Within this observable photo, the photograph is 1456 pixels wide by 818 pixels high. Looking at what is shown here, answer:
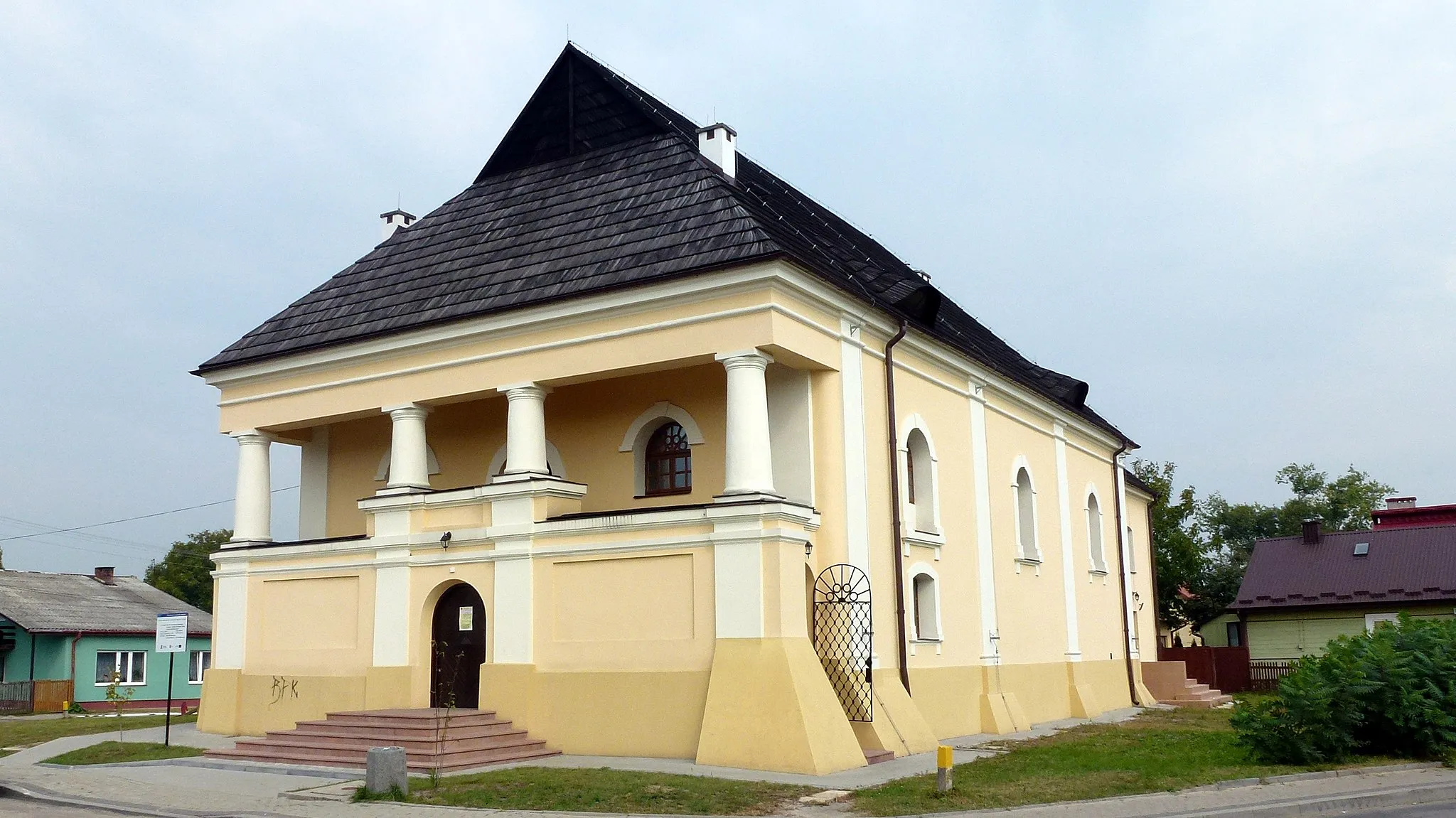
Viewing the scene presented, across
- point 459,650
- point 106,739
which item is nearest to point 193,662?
point 106,739

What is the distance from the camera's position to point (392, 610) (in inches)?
746

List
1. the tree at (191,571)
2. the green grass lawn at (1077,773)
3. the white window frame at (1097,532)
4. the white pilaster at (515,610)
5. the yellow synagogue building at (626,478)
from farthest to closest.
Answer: the tree at (191,571)
the white window frame at (1097,532)
the white pilaster at (515,610)
the yellow synagogue building at (626,478)
the green grass lawn at (1077,773)

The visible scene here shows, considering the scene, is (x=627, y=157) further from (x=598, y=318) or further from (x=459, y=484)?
(x=459, y=484)

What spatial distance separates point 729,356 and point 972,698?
8426 mm

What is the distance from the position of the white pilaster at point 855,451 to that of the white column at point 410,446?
6667mm

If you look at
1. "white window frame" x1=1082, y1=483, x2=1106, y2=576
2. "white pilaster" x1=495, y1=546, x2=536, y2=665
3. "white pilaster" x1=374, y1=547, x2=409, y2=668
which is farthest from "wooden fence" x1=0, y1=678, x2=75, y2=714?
"white window frame" x1=1082, y1=483, x2=1106, y2=576

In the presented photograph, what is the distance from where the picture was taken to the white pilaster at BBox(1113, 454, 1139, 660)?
31692mm

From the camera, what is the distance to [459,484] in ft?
68.3

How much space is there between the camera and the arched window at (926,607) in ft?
66.7

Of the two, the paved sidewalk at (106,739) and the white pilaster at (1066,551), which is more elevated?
the white pilaster at (1066,551)

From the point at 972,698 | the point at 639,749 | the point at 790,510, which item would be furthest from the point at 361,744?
the point at 972,698

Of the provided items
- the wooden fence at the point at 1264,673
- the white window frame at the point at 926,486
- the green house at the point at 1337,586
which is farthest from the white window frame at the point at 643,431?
the green house at the point at 1337,586

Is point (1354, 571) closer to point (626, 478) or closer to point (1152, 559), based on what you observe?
point (1152, 559)

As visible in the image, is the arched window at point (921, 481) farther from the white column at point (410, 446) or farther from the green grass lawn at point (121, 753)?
the green grass lawn at point (121, 753)
